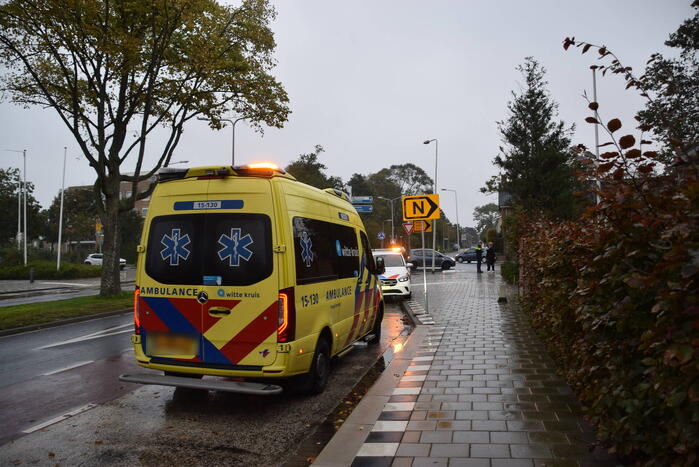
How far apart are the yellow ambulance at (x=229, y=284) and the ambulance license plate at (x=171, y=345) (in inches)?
0.4

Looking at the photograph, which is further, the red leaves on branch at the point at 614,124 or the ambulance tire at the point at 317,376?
the ambulance tire at the point at 317,376

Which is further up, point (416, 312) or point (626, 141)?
point (626, 141)

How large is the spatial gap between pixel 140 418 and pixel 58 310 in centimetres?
1112

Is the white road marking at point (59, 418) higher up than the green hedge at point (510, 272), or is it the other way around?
the green hedge at point (510, 272)

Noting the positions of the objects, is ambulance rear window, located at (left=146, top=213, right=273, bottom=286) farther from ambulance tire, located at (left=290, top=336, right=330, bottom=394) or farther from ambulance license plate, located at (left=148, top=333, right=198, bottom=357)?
ambulance tire, located at (left=290, top=336, right=330, bottom=394)

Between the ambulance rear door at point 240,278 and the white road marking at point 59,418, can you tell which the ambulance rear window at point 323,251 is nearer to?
the ambulance rear door at point 240,278

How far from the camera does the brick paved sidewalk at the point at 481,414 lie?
3969 mm

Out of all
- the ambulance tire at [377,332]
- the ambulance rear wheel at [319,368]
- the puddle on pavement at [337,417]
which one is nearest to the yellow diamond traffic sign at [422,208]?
the ambulance tire at [377,332]

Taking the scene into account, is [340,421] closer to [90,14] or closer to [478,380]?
[478,380]

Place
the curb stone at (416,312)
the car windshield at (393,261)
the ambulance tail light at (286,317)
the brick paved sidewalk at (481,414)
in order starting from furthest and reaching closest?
the car windshield at (393,261) < the curb stone at (416,312) < the ambulance tail light at (286,317) < the brick paved sidewalk at (481,414)

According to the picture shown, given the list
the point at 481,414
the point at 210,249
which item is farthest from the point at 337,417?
the point at 210,249

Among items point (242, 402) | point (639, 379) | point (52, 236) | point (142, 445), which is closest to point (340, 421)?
point (242, 402)

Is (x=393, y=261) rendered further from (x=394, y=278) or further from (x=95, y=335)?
Result: (x=95, y=335)

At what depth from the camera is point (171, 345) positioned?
5.48 m
